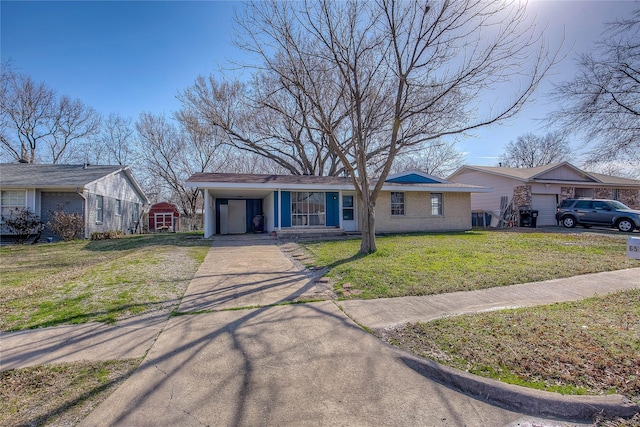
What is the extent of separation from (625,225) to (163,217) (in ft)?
96.7

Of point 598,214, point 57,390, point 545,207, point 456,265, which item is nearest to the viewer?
point 57,390

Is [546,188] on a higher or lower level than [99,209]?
higher

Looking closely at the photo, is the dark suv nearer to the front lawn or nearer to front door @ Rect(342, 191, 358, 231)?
front door @ Rect(342, 191, 358, 231)

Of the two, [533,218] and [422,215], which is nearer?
[422,215]

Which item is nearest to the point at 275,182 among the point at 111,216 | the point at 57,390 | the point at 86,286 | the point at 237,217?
the point at 237,217

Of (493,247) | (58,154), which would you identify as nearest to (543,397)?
(493,247)

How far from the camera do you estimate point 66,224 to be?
13.8m

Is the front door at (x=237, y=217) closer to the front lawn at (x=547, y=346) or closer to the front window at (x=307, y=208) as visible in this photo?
the front window at (x=307, y=208)

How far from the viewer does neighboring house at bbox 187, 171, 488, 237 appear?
1415cm

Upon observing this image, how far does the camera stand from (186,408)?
236 cm

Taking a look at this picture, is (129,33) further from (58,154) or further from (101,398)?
(58,154)

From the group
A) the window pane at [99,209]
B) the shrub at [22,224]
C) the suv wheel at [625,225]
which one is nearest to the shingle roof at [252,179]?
the window pane at [99,209]

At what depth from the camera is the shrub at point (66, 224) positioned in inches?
538

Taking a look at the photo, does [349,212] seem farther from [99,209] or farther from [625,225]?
[99,209]
